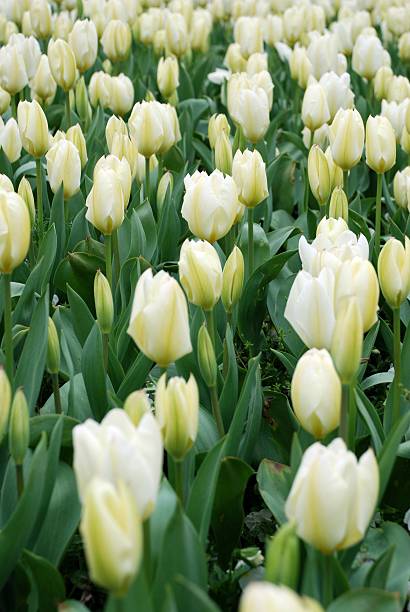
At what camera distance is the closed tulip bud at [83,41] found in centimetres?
393

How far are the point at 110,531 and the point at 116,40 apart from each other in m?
3.72

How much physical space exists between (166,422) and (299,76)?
9.33 feet

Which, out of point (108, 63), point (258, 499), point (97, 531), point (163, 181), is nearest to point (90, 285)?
point (163, 181)

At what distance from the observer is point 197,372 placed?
2.27 metres

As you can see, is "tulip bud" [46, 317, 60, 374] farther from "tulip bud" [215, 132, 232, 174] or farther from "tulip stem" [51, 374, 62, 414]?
"tulip bud" [215, 132, 232, 174]

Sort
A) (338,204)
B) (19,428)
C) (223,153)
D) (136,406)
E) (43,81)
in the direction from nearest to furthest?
(136,406) → (19,428) → (338,204) → (223,153) → (43,81)

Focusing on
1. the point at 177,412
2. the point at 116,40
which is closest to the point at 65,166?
the point at 177,412

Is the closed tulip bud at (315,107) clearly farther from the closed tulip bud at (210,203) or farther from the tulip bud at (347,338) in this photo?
the tulip bud at (347,338)

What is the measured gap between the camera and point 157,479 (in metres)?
1.29

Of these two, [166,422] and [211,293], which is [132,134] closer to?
[211,293]

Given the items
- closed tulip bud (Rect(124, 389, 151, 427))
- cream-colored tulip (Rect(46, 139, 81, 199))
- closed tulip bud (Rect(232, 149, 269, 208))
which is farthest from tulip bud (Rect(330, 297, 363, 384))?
cream-colored tulip (Rect(46, 139, 81, 199))

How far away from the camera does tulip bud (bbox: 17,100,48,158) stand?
2.81 m

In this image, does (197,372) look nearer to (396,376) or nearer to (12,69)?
(396,376)

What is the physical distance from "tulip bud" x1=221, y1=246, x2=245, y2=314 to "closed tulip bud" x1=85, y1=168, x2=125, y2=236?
0.29m
